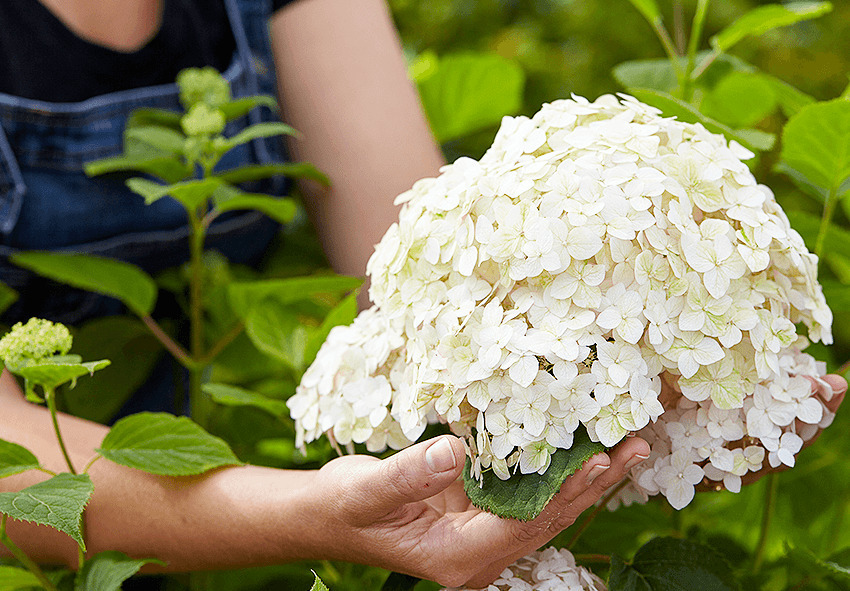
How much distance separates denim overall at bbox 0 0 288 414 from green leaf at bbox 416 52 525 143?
230mm

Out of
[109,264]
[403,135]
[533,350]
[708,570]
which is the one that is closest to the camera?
[533,350]

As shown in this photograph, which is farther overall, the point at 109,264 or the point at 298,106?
the point at 298,106

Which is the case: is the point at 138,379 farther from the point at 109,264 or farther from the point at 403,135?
the point at 403,135

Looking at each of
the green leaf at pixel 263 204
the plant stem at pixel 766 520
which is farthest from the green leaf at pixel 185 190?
the plant stem at pixel 766 520

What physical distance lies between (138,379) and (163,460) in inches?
16.7

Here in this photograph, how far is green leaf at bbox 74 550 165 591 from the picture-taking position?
538mm

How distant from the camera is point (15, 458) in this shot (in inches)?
21.5

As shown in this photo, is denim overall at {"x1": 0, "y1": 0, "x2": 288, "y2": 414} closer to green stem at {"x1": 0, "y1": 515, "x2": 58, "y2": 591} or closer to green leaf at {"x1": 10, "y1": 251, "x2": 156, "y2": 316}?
green leaf at {"x1": 10, "y1": 251, "x2": 156, "y2": 316}

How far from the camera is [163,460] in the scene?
0.58m

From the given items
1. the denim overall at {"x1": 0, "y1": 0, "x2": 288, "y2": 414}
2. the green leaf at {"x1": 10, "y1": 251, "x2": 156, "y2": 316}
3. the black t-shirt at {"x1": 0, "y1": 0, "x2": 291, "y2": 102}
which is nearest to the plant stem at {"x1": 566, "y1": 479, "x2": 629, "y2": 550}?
the green leaf at {"x1": 10, "y1": 251, "x2": 156, "y2": 316}

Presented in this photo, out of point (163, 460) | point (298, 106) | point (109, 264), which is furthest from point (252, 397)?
point (298, 106)

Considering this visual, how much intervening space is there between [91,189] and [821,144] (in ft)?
2.50

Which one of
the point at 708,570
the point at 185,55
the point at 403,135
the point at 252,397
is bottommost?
the point at 708,570

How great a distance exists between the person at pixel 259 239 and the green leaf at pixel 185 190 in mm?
184
